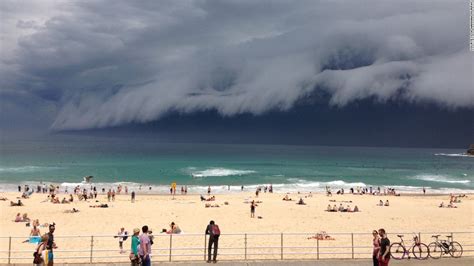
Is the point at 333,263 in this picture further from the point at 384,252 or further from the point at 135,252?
the point at 135,252

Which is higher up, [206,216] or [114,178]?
[114,178]

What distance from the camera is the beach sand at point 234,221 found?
1980 cm

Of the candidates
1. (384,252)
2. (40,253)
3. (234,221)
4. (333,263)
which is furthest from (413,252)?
(234,221)

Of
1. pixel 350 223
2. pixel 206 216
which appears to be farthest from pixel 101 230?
pixel 350 223

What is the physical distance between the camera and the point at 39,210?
33.3 meters

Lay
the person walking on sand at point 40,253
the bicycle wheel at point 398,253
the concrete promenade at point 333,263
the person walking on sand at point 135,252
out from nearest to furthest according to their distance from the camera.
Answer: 1. the person walking on sand at point 40,253
2. the person walking on sand at point 135,252
3. the concrete promenade at point 333,263
4. the bicycle wheel at point 398,253

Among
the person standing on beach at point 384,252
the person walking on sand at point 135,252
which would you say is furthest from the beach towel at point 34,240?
the person standing on beach at point 384,252

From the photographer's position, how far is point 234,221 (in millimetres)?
27953

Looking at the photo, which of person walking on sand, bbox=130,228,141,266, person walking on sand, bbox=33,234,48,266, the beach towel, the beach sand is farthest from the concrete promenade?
the beach towel

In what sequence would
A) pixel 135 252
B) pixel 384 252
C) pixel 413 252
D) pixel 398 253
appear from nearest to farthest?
pixel 384 252 < pixel 135 252 < pixel 413 252 < pixel 398 253

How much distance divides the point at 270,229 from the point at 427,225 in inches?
433

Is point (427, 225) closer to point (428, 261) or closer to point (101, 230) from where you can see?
point (428, 261)

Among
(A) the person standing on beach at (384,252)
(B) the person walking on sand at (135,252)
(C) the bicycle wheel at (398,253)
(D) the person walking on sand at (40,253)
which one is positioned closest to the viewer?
(D) the person walking on sand at (40,253)

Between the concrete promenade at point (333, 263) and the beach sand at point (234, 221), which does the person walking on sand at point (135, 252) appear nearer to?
the concrete promenade at point (333, 263)
